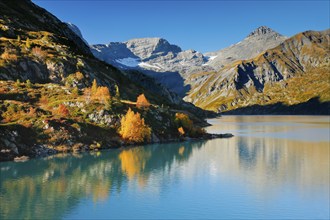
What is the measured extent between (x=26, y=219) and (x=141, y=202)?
56.8 feet

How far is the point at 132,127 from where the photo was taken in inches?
4828

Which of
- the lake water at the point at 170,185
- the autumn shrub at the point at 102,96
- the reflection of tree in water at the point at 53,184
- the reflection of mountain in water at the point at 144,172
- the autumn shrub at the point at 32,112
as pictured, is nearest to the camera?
the lake water at the point at 170,185

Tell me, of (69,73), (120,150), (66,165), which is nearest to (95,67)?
(69,73)

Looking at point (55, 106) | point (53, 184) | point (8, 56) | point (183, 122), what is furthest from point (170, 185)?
point (8, 56)

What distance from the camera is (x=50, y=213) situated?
167 ft

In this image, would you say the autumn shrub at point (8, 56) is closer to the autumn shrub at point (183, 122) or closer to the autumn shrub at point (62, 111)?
the autumn shrub at point (62, 111)

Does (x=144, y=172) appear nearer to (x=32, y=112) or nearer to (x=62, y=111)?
(x=62, y=111)

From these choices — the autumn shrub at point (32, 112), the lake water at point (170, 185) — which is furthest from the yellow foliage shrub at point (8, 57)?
the lake water at point (170, 185)

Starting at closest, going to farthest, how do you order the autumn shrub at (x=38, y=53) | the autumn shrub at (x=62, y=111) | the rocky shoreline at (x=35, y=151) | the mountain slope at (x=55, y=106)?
1. the rocky shoreline at (x=35, y=151)
2. the mountain slope at (x=55, y=106)
3. the autumn shrub at (x=62, y=111)
4. the autumn shrub at (x=38, y=53)

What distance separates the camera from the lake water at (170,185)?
172ft

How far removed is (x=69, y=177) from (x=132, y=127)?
46.4m

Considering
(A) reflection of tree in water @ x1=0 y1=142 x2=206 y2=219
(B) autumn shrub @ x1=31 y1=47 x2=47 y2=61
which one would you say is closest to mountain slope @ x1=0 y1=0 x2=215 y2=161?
(B) autumn shrub @ x1=31 y1=47 x2=47 y2=61

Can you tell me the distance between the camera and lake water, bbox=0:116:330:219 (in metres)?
52.4

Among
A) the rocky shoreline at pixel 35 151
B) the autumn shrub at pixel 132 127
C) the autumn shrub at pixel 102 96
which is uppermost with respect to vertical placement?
the autumn shrub at pixel 102 96
